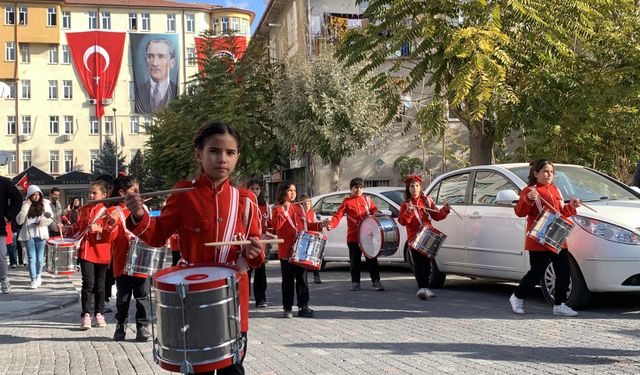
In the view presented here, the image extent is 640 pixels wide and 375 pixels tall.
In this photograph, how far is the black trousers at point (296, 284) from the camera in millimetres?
9445

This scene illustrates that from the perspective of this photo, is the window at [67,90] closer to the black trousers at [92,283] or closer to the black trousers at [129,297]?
the black trousers at [92,283]

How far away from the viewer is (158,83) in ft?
209

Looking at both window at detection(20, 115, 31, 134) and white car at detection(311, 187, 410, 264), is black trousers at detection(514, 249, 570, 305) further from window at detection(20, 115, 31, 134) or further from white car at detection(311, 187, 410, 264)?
window at detection(20, 115, 31, 134)

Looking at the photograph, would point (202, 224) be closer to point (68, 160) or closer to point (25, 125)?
point (68, 160)

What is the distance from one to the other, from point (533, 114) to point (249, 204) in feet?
34.7

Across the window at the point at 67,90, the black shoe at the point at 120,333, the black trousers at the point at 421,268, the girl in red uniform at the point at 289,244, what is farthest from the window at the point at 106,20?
the black shoe at the point at 120,333

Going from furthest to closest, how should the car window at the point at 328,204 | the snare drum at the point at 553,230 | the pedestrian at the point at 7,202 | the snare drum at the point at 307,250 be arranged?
1. the car window at the point at 328,204
2. the pedestrian at the point at 7,202
3. the snare drum at the point at 307,250
4. the snare drum at the point at 553,230

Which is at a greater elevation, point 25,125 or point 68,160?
point 25,125

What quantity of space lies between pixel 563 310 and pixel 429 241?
2350mm

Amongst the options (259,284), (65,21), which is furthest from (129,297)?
(65,21)

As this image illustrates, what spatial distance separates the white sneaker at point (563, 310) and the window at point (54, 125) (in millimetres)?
67743

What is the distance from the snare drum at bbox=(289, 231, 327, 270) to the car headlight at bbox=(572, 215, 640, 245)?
10.3 feet

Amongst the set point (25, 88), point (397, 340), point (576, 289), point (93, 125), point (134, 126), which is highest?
point (25, 88)

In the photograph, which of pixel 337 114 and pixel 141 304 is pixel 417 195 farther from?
pixel 337 114
